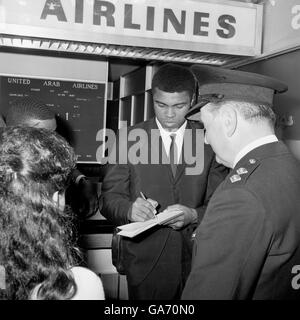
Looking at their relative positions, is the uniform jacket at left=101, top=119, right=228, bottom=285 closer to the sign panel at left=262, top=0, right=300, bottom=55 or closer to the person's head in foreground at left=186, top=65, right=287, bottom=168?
the person's head in foreground at left=186, top=65, right=287, bottom=168

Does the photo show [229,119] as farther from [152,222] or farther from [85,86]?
[85,86]

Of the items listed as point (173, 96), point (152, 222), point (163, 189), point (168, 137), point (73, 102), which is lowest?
point (152, 222)

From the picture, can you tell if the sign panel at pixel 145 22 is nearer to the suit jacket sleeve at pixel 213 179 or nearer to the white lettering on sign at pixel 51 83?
the suit jacket sleeve at pixel 213 179

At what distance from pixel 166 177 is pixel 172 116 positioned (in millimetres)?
327

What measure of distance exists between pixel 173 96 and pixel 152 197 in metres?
0.55

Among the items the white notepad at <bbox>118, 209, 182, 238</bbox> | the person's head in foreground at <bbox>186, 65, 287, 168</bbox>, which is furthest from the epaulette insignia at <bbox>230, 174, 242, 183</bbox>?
the white notepad at <bbox>118, 209, 182, 238</bbox>

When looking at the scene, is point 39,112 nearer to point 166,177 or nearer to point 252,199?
point 166,177

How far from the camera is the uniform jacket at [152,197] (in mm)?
1937

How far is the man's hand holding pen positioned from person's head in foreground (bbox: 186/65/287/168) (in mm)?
632

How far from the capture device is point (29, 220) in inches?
35.0

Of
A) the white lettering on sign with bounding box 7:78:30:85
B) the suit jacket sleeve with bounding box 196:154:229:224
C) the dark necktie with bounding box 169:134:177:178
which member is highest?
the white lettering on sign with bounding box 7:78:30:85

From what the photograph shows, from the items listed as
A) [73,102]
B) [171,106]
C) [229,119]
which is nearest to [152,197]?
[171,106]

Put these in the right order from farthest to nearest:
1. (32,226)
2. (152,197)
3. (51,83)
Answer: (51,83)
(152,197)
(32,226)

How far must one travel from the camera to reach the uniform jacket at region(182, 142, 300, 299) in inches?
40.3
